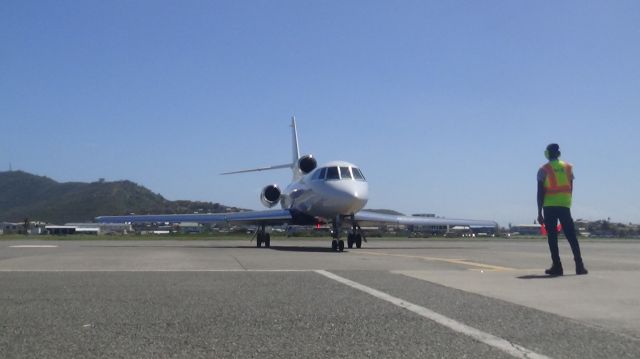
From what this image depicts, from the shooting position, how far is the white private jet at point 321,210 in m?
26.3

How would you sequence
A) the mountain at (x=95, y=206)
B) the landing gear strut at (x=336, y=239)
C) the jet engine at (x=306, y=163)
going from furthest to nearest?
1. the mountain at (x=95, y=206)
2. the jet engine at (x=306, y=163)
3. the landing gear strut at (x=336, y=239)

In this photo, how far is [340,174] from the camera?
88.0 feet

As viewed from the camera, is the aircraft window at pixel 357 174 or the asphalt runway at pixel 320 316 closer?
the asphalt runway at pixel 320 316

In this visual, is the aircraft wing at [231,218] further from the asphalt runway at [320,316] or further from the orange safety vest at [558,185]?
the asphalt runway at [320,316]

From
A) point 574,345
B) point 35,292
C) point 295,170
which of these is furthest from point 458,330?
point 295,170

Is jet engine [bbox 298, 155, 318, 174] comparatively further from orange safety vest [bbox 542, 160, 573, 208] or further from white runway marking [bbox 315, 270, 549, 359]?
white runway marking [bbox 315, 270, 549, 359]

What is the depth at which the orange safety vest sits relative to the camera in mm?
11453

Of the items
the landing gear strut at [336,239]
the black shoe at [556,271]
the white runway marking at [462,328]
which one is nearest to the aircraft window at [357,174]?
the landing gear strut at [336,239]

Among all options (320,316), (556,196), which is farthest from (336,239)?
(320,316)

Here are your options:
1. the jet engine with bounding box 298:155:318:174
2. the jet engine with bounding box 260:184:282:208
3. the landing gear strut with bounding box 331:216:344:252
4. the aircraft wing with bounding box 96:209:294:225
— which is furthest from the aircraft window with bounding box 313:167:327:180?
the jet engine with bounding box 260:184:282:208

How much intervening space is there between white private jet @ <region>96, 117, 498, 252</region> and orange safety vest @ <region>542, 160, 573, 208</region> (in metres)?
13.1

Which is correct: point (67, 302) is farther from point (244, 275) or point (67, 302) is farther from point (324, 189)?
point (324, 189)

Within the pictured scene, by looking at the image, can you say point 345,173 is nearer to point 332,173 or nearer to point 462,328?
point 332,173

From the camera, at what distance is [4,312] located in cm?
701
